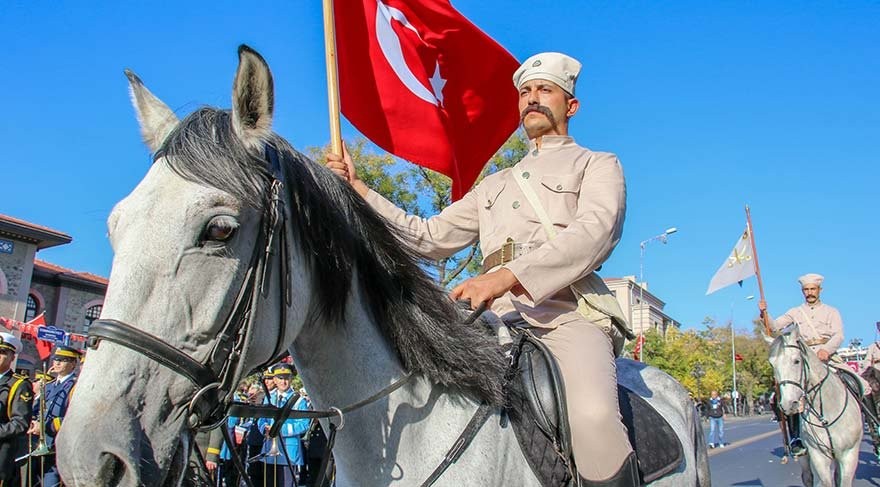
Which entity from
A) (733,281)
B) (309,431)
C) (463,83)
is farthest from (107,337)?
(733,281)

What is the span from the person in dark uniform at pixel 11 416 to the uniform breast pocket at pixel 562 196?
7.90 m

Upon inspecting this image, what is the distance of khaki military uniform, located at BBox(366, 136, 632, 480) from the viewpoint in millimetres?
2561

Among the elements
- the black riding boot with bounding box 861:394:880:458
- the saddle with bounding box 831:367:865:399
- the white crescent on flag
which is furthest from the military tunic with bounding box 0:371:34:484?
the black riding boot with bounding box 861:394:880:458

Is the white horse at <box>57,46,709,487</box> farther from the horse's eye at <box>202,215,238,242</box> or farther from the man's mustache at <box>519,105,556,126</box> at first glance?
the man's mustache at <box>519,105,556,126</box>

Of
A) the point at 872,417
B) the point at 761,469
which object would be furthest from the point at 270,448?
the point at 761,469

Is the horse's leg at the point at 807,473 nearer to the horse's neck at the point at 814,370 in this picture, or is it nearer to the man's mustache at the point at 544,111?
the horse's neck at the point at 814,370

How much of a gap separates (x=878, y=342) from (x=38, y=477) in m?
13.8

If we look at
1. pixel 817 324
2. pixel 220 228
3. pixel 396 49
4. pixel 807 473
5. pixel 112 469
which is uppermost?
pixel 396 49

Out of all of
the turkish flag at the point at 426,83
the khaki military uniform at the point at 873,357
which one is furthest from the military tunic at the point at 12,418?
the khaki military uniform at the point at 873,357

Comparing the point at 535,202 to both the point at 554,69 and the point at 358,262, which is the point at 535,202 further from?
the point at 358,262

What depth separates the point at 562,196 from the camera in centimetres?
303

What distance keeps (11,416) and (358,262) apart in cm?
779

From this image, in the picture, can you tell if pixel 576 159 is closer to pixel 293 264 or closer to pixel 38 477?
pixel 293 264

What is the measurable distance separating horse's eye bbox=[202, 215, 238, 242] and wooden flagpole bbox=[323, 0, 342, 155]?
1.39m
